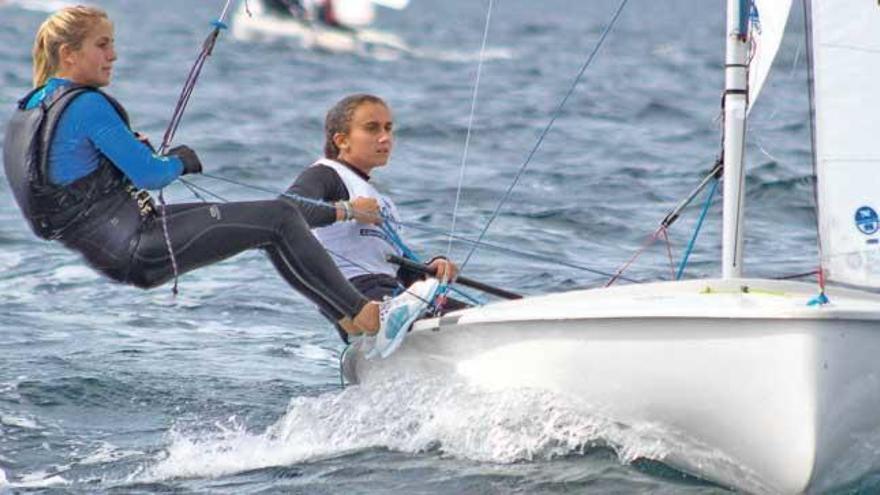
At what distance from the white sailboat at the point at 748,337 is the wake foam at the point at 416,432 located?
6 centimetres

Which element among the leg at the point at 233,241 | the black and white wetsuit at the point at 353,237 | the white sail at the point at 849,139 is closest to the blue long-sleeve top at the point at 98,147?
the leg at the point at 233,241

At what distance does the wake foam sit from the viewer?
4.67 meters

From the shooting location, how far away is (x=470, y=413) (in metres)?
4.84

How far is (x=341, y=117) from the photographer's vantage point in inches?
214

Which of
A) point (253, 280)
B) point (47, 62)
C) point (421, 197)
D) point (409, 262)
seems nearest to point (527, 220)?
point (421, 197)

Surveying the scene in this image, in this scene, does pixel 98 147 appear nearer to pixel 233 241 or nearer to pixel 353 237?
pixel 233 241

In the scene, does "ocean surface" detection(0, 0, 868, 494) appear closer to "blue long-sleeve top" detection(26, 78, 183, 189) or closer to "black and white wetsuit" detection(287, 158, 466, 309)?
"black and white wetsuit" detection(287, 158, 466, 309)

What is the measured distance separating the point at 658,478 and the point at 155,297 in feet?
11.8

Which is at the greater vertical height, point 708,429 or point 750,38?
point 750,38

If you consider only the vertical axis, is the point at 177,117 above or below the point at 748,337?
above

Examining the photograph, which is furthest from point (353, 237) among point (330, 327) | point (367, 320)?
point (330, 327)

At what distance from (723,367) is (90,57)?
1836 mm

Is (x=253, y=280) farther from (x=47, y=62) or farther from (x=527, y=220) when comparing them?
(x=47, y=62)

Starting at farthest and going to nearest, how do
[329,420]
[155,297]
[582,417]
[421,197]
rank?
[421,197] < [155,297] < [329,420] < [582,417]
